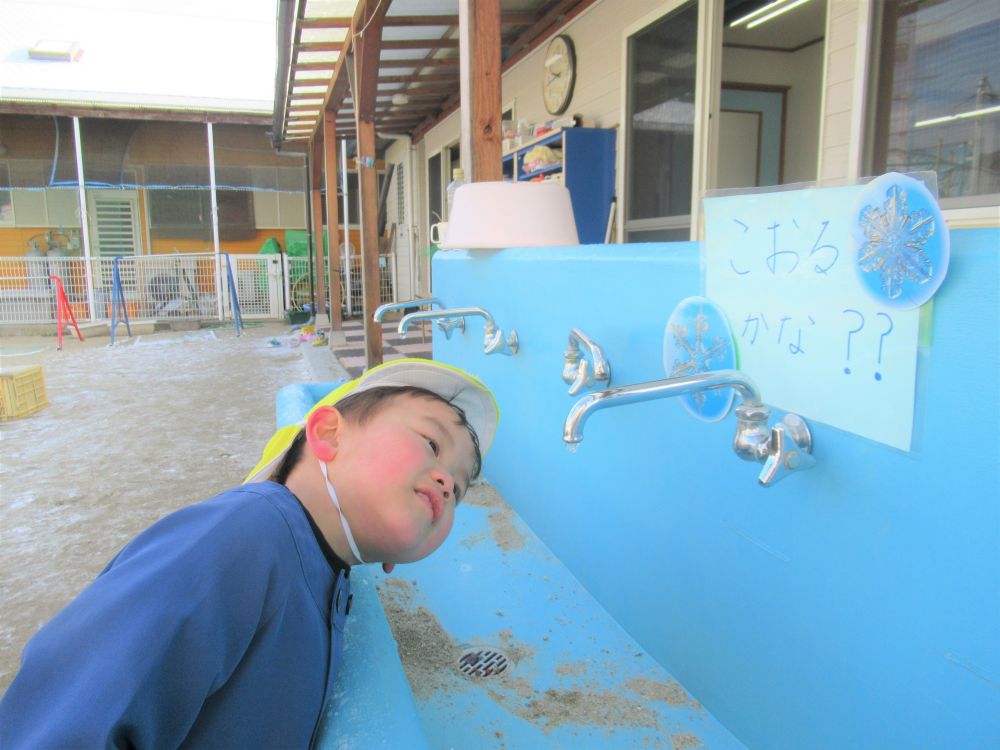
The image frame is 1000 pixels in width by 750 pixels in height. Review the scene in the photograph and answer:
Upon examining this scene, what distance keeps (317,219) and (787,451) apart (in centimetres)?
1029

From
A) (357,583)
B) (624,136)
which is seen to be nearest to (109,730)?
(357,583)

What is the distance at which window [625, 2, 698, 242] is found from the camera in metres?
Result: 4.05

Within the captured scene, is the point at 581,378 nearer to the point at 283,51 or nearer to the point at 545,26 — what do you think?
the point at 283,51

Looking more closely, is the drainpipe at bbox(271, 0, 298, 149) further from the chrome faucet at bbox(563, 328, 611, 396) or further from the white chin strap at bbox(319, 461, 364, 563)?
the white chin strap at bbox(319, 461, 364, 563)

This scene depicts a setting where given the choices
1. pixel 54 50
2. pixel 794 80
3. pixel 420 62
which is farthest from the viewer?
pixel 54 50

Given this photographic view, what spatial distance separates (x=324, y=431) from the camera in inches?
36.3

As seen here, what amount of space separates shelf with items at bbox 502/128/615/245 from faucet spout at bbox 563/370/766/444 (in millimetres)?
4156

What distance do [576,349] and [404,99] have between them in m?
8.38

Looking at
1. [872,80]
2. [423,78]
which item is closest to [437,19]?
[423,78]

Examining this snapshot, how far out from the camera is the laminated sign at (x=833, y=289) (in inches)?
22.9

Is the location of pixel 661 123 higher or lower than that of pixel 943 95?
higher

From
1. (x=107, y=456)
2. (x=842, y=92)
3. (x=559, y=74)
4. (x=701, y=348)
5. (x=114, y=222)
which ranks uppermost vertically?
(x=559, y=74)

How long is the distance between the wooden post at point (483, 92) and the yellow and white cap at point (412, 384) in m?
1.18

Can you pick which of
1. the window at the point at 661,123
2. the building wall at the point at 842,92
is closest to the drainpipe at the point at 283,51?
the window at the point at 661,123
